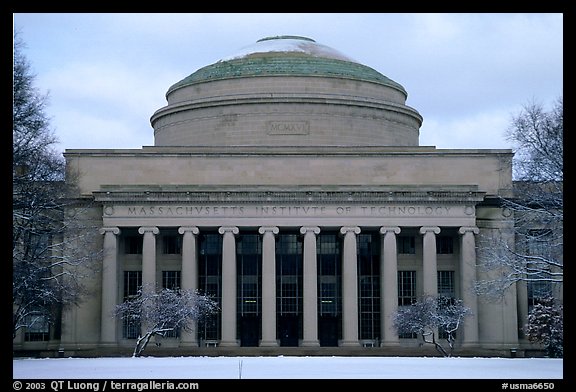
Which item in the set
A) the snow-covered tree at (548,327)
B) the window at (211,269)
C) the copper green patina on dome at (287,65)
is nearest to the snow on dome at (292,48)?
the copper green patina on dome at (287,65)

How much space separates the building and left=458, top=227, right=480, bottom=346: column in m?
0.09

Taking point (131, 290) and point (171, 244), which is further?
point (171, 244)

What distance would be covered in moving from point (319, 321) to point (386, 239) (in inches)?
341

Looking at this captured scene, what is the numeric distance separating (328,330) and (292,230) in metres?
8.30

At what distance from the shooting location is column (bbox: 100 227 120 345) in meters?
79.8

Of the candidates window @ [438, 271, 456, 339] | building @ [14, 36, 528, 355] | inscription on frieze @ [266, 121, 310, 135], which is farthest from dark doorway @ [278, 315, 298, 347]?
inscription on frieze @ [266, 121, 310, 135]

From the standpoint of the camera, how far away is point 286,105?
301 feet

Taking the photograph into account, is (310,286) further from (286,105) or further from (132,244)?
(286,105)

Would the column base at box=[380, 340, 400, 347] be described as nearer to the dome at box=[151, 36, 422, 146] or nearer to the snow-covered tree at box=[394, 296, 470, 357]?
the snow-covered tree at box=[394, 296, 470, 357]

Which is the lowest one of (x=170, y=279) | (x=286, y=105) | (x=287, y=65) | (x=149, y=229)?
(x=170, y=279)

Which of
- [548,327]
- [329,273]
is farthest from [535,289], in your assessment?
[329,273]
